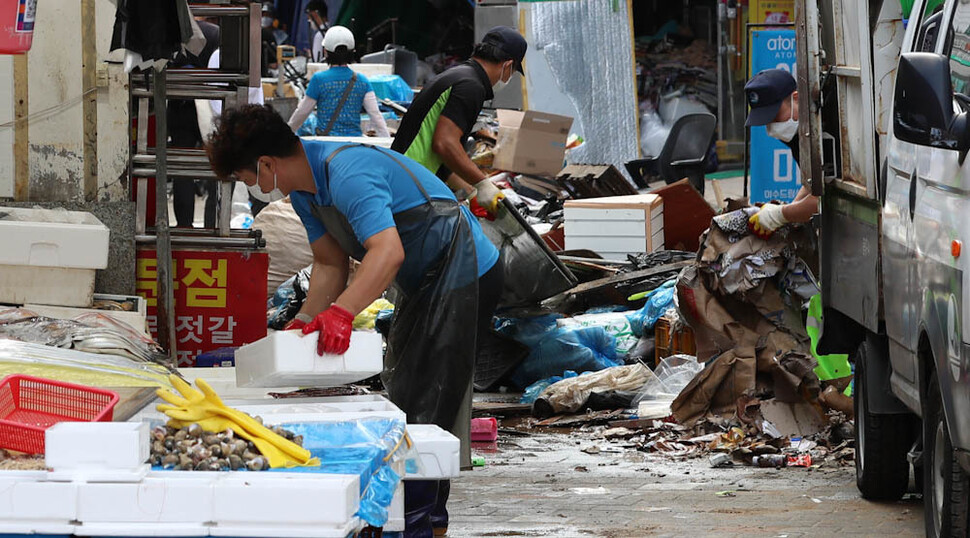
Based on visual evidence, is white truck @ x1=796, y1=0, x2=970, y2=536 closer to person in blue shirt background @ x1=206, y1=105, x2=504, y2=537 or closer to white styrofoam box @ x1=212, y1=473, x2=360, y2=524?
person in blue shirt background @ x1=206, y1=105, x2=504, y2=537

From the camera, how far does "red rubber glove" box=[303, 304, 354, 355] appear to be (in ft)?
14.9

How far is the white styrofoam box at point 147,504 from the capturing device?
3.12 meters

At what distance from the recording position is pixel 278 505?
3158 mm

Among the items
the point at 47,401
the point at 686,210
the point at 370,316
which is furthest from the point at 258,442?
the point at 686,210

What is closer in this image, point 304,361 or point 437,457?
point 437,457

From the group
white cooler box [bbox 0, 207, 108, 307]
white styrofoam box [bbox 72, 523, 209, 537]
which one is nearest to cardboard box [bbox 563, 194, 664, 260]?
white cooler box [bbox 0, 207, 108, 307]

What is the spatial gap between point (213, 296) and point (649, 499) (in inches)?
104

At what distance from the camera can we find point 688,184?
12.0 meters

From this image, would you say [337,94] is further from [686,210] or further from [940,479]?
[940,479]


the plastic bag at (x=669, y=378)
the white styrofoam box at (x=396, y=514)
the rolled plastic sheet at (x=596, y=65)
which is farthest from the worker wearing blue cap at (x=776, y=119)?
the rolled plastic sheet at (x=596, y=65)

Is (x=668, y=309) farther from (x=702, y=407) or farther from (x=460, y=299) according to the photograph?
(x=460, y=299)

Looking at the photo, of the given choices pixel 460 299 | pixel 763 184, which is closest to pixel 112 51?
pixel 460 299

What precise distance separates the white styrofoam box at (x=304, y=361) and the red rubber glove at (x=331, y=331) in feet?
0.07

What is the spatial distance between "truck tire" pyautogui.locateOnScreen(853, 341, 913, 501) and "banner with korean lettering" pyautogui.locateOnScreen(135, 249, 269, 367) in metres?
3.23
